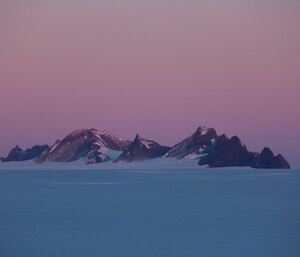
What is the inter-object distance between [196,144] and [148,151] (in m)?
13.1

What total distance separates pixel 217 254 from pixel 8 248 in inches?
194

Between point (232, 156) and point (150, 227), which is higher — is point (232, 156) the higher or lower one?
the lower one

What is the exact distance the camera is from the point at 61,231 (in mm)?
18641

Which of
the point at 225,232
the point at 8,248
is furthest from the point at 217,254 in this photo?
the point at 8,248

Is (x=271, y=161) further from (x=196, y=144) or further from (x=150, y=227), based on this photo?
(x=150, y=227)

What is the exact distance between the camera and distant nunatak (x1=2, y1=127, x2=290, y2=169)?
360ft

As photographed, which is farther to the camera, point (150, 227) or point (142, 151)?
point (142, 151)

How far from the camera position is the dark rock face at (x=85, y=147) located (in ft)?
522

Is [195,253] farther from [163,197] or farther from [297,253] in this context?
[163,197]

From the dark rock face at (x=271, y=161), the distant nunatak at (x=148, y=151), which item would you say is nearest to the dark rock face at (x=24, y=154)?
the distant nunatak at (x=148, y=151)

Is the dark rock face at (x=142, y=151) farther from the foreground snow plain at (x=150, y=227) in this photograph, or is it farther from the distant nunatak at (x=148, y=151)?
the foreground snow plain at (x=150, y=227)

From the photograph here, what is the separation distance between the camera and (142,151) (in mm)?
141250

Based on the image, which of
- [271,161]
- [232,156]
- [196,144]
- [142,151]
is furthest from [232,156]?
[142,151]

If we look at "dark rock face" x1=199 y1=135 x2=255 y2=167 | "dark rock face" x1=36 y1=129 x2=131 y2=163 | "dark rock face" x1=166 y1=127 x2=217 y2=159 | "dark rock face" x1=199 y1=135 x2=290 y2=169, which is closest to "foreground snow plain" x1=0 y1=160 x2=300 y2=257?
"dark rock face" x1=199 y1=135 x2=290 y2=169
